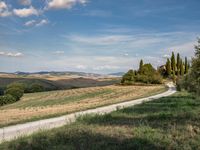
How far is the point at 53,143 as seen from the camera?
10.9 meters

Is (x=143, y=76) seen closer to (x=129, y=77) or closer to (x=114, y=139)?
(x=129, y=77)

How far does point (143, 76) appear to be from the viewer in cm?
9894

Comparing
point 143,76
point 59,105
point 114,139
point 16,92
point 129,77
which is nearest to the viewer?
point 114,139

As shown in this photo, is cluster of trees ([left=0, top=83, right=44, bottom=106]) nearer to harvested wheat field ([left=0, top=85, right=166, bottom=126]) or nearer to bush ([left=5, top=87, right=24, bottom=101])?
bush ([left=5, top=87, right=24, bottom=101])

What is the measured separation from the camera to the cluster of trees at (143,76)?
98.9 meters

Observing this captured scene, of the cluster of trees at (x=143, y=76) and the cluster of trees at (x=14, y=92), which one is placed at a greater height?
the cluster of trees at (x=143, y=76)

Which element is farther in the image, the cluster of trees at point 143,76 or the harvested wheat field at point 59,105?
the cluster of trees at point 143,76

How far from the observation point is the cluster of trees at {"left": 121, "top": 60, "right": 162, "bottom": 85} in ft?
324

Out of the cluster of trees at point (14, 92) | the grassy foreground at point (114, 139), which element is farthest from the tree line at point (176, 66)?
the grassy foreground at point (114, 139)

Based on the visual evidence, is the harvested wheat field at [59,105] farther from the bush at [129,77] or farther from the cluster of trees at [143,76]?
the cluster of trees at [143,76]

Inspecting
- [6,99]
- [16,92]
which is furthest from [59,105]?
[16,92]

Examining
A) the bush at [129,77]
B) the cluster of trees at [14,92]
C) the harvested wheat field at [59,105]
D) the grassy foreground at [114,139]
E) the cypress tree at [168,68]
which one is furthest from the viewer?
the cypress tree at [168,68]

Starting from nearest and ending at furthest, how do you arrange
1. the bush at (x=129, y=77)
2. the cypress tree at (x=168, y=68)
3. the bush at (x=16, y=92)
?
the bush at (x=16, y=92), the bush at (x=129, y=77), the cypress tree at (x=168, y=68)

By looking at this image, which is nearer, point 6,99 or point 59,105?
point 59,105
